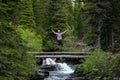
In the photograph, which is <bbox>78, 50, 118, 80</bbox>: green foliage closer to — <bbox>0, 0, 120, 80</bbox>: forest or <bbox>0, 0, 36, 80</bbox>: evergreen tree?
<bbox>0, 0, 120, 80</bbox>: forest

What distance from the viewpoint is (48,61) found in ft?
84.4

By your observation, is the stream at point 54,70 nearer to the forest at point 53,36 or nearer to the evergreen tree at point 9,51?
the forest at point 53,36

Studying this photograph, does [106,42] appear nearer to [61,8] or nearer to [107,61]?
[61,8]

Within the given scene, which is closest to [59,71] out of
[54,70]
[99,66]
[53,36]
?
[54,70]

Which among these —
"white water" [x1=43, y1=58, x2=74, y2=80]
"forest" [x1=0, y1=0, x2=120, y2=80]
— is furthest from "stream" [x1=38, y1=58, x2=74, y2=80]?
"forest" [x1=0, y1=0, x2=120, y2=80]

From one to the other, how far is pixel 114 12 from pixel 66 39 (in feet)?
22.8

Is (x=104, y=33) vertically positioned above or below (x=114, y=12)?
below

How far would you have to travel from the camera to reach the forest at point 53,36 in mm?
15555

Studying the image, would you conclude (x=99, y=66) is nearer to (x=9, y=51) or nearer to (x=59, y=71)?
(x=9, y=51)

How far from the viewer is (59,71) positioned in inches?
952

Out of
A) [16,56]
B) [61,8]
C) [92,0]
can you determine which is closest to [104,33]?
[92,0]

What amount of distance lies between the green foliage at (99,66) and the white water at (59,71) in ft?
9.20

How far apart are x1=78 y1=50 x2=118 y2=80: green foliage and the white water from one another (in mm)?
2804

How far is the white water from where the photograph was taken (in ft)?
74.3
